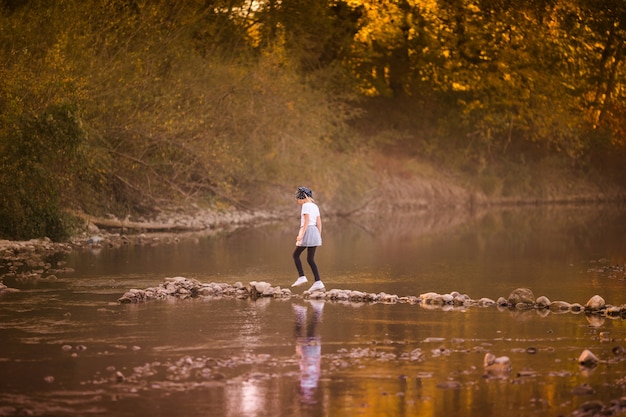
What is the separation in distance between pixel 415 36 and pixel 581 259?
20.2 m

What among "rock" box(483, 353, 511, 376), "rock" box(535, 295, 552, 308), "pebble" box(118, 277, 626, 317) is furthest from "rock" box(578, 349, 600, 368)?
"rock" box(535, 295, 552, 308)

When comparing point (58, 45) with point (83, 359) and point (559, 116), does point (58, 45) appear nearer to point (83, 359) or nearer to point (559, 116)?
point (83, 359)

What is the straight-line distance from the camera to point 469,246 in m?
28.1

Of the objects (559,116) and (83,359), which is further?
(559,116)

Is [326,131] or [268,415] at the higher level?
[326,131]

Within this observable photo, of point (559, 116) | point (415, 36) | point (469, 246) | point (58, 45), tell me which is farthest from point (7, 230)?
point (559, 116)

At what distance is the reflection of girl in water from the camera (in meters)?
10.2

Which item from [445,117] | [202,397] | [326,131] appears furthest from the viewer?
[445,117]

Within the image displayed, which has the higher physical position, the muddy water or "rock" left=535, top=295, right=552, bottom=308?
"rock" left=535, top=295, right=552, bottom=308

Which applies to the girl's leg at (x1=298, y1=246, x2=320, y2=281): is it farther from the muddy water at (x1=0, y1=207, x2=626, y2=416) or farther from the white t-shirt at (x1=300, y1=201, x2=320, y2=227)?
the muddy water at (x1=0, y1=207, x2=626, y2=416)

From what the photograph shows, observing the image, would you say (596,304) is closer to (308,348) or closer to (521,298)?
(521,298)

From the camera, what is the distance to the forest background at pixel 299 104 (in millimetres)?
25656

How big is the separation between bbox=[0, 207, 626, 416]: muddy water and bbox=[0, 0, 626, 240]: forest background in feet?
15.0

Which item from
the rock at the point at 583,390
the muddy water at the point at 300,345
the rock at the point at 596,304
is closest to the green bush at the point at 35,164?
the muddy water at the point at 300,345
